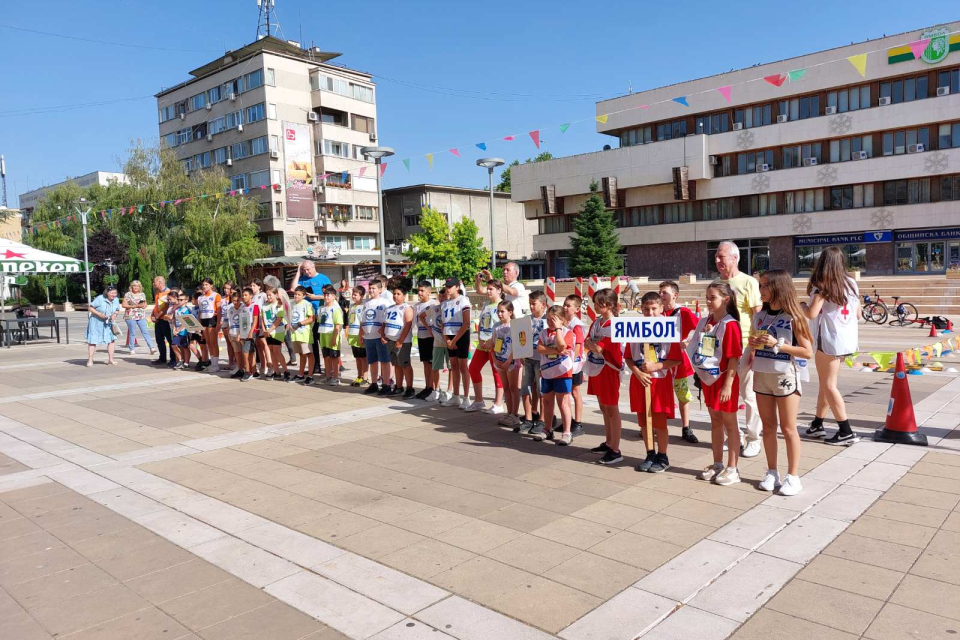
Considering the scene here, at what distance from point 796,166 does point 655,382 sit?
45.1 m

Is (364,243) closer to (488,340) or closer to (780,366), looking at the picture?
(488,340)

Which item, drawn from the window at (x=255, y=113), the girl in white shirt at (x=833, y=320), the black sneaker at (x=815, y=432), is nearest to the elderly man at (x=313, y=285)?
the black sneaker at (x=815, y=432)

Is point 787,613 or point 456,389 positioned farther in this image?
point 456,389

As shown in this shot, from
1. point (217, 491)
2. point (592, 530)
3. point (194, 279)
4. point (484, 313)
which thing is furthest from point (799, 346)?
point (194, 279)

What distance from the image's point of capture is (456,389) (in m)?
9.75

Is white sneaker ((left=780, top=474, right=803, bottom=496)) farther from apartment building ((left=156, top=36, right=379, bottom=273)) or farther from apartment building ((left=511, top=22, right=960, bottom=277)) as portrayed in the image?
apartment building ((left=156, top=36, right=379, bottom=273))

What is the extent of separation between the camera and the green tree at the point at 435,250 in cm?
4398

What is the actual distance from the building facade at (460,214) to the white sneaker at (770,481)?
5733 centimetres

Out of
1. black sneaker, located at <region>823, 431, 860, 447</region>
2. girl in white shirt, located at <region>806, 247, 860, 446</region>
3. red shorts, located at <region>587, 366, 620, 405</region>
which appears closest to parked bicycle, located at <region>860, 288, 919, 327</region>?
black sneaker, located at <region>823, 431, 860, 447</region>

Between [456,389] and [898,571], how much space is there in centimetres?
632

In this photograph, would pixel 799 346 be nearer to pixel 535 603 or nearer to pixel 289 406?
pixel 535 603

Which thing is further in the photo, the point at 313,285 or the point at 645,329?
the point at 313,285

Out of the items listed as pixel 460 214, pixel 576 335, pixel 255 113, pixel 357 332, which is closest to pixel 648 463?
pixel 576 335

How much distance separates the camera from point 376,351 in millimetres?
10852
